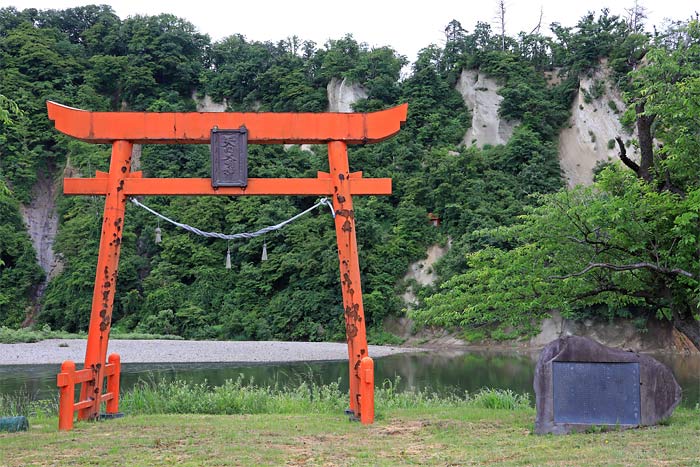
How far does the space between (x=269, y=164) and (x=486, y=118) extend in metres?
12.7

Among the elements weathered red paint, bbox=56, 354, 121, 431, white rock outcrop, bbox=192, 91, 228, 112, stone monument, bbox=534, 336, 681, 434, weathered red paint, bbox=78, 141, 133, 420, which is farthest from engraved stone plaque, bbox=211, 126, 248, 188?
white rock outcrop, bbox=192, 91, 228, 112

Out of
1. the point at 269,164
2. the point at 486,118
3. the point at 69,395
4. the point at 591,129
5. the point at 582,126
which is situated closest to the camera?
the point at 69,395

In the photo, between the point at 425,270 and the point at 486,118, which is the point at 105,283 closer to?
the point at 425,270

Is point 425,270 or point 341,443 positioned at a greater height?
point 425,270

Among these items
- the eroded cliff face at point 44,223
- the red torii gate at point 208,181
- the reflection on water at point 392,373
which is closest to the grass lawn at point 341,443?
the red torii gate at point 208,181

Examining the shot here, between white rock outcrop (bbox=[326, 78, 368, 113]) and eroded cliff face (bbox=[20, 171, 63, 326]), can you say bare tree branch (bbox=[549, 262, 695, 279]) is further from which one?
eroded cliff face (bbox=[20, 171, 63, 326])

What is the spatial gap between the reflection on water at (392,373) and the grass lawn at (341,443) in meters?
6.73

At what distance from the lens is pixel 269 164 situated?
138ft

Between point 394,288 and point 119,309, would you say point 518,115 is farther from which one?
point 119,309

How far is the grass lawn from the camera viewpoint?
6324 mm

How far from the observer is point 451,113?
4350 cm

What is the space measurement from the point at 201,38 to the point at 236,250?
21.2 m

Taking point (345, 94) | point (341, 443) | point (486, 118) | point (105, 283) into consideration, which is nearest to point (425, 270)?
point (486, 118)

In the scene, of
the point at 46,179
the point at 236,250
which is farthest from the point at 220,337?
the point at 46,179
